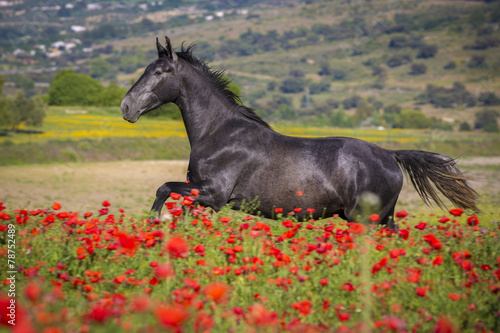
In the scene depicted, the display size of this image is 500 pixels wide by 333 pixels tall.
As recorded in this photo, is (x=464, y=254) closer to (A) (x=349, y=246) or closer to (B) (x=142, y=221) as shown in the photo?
(A) (x=349, y=246)

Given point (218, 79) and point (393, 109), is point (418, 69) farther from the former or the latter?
point (218, 79)

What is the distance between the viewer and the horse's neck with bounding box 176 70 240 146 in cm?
805

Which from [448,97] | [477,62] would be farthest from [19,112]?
[477,62]

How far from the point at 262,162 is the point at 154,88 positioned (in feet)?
5.99

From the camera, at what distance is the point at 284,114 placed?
291ft

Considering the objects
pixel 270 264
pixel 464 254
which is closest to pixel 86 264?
pixel 270 264

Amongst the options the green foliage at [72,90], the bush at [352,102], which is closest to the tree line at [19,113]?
the green foliage at [72,90]

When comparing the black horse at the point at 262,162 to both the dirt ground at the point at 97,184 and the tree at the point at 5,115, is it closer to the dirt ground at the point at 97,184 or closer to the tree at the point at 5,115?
the dirt ground at the point at 97,184

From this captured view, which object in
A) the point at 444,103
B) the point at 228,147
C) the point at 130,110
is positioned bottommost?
the point at 444,103

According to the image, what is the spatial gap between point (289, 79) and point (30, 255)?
625 feet

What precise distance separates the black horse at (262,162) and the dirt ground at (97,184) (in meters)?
7.48

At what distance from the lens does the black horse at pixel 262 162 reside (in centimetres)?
755

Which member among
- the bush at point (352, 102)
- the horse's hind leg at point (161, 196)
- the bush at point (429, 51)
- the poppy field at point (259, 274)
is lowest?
the bush at point (352, 102)

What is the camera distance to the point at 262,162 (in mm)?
7691
